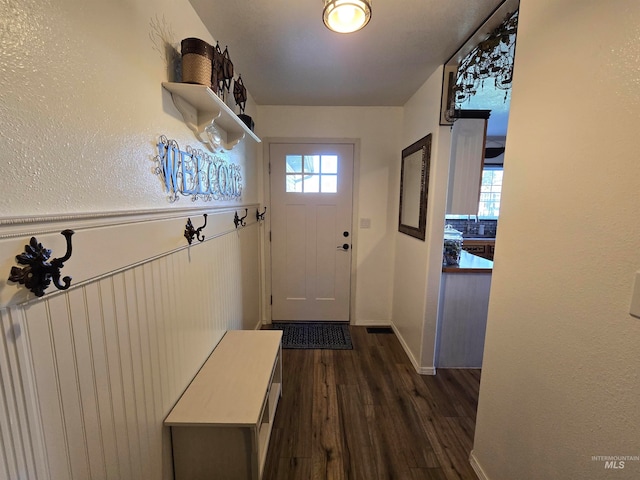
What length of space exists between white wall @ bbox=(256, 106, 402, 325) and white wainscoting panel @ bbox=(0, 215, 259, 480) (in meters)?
1.91

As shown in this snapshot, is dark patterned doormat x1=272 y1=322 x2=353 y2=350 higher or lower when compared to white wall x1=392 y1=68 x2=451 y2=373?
lower

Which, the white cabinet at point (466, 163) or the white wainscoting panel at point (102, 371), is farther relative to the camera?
the white cabinet at point (466, 163)

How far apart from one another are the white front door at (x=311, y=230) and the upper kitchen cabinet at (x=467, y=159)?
994mm

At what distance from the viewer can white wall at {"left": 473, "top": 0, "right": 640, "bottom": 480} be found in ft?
2.48

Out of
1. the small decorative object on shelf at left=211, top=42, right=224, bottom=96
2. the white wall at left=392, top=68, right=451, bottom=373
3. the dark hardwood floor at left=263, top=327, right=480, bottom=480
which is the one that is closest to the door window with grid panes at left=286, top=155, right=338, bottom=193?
the white wall at left=392, top=68, right=451, bottom=373

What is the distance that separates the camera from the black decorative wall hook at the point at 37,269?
582 mm

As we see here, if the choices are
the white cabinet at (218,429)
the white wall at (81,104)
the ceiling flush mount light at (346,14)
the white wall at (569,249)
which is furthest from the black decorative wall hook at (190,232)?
the white wall at (569,249)

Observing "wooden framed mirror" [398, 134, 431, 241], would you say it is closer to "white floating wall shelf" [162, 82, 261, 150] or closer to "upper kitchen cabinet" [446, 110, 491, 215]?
"upper kitchen cabinet" [446, 110, 491, 215]

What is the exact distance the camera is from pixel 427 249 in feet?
7.18

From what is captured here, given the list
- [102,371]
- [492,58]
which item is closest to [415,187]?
[492,58]

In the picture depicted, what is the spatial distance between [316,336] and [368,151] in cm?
203

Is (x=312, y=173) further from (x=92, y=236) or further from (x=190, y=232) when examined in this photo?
(x=92, y=236)

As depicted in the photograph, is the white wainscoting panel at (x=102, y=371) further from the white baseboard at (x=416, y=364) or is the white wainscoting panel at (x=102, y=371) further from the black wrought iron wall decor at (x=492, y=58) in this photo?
the black wrought iron wall decor at (x=492, y=58)

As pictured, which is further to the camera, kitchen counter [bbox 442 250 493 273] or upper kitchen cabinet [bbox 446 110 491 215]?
upper kitchen cabinet [bbox 446 110 491 215]
